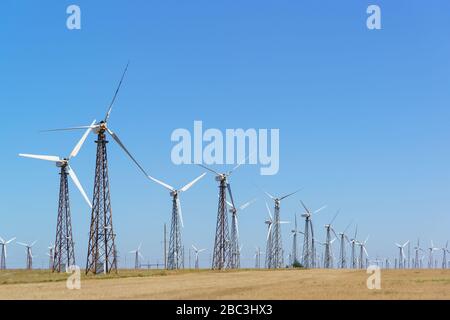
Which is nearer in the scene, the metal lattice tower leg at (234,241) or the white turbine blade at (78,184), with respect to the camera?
the white turbine blade at (78,184)

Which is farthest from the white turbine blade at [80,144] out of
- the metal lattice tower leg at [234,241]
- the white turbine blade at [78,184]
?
the metal lattice tower leg at [234,241]

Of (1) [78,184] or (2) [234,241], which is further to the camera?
(2) [234,241]

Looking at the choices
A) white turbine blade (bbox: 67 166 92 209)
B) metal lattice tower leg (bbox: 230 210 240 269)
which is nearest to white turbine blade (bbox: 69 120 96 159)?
white turbine blade (bbox: 67 166 92 209)

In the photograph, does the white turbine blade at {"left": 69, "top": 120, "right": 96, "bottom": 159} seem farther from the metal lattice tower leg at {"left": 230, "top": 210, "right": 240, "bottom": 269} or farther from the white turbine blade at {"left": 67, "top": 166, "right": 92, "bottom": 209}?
the metal lattice tower leg at {"left": 230, "top": 210, "right": 240, "bottom": 269}

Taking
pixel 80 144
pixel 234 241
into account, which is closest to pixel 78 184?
pixel 80 144

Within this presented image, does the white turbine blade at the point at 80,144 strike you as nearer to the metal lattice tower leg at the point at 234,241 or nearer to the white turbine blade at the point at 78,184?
the white turbine blade at the point at 78,184

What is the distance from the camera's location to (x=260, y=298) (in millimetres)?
40156

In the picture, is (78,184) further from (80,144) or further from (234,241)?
(234,241)

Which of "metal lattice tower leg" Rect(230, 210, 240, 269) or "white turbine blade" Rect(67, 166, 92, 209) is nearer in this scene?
"white turbine blade" Rect(67, 166, 92, 209)
